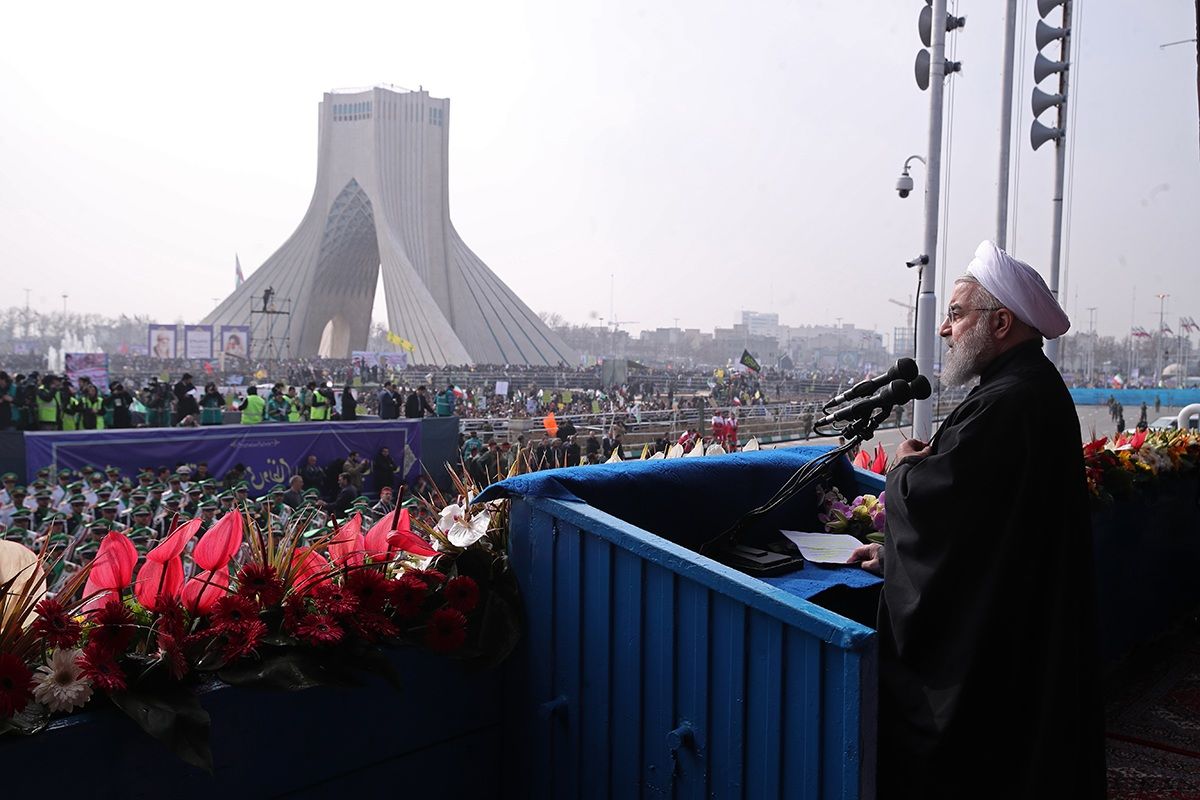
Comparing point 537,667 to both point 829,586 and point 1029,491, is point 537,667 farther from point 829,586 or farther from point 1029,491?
point 1029,491

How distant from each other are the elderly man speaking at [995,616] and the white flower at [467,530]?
3.46 feet

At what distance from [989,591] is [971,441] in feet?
1.10

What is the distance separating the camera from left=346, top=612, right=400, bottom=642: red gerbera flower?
2.08m

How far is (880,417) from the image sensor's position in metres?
2.35

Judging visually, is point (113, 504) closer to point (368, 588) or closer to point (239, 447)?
point (239, 447)

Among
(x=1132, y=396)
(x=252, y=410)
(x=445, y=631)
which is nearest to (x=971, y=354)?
(x=445, y=631)

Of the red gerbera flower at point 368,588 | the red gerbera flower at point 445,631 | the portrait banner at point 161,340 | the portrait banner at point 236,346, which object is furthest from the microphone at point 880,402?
the portrait banner at point 161,340

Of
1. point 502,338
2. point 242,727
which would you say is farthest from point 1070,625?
point 502,338

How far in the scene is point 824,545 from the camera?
2760mm

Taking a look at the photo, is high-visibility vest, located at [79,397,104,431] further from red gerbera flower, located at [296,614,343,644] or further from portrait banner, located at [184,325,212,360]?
portrait banner, located at [184,325,212,360]

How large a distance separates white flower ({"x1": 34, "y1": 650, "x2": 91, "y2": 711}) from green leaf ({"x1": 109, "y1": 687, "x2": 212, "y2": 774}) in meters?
0.06

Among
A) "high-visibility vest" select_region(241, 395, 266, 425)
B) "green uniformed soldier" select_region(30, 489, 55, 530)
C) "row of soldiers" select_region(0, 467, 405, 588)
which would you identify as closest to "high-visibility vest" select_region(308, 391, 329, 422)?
"high-visibility vest" select_region(241, 395, 266, 425)

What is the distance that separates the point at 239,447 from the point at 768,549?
10.2 m

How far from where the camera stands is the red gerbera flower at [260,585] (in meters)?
2.02
